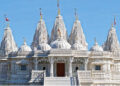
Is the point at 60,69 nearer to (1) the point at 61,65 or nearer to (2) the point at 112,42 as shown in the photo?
(1) the point at 61,65

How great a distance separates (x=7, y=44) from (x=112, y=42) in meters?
15.8

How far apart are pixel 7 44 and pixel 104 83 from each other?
57.6 ft

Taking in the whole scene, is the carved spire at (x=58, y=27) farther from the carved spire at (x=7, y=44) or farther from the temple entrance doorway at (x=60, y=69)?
the temple entrance doorway at (x=60, y=69)

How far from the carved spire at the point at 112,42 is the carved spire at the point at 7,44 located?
1403cm

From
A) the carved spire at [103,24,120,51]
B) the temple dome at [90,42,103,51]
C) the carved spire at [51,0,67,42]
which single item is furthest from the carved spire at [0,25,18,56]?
the carved spire at [103,24,120,51]

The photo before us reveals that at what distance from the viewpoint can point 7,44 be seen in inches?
2530

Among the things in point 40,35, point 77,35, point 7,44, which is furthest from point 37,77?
point 77,35

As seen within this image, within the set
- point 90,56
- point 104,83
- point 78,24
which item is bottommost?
point 104,83

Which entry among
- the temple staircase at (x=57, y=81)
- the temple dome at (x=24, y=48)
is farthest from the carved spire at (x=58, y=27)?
the temple staircase at (x=57, y=81)

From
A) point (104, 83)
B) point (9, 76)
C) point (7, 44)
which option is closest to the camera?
point (104, 83)

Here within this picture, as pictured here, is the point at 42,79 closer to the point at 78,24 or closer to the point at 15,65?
the point at 15,65

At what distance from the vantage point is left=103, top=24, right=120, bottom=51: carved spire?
62.1 metres

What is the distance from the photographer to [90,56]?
56500 mm

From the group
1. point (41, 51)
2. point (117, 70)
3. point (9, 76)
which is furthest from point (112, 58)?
point (9, 76)
